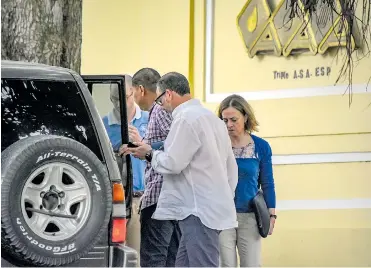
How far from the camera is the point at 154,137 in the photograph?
8.41m

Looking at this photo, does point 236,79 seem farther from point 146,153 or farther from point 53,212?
point 53,212

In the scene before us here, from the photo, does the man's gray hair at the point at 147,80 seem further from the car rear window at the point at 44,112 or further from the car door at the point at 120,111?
the car rear window at the point at 44,112

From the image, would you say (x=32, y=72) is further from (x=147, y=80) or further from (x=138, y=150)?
(x=147, y=80)

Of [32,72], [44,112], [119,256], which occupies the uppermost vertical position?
[32,72]

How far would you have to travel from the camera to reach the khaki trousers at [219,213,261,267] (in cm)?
841

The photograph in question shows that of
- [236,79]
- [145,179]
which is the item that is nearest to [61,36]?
[145,179]

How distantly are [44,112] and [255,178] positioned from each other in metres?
2.84

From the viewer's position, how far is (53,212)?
6012 mm

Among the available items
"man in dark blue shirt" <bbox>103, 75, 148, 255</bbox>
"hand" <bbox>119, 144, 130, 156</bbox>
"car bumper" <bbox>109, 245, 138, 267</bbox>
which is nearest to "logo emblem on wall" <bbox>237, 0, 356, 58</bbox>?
"man in dark blue shirt" <bbox>103, 75, 148, 255</bbox>

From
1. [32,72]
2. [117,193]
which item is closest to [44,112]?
[32,72]

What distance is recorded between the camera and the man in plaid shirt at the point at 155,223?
26.8ft

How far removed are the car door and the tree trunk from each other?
1.51 m

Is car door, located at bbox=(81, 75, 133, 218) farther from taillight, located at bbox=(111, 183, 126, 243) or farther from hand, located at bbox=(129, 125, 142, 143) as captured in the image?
taillight, located at bbox=(111, 183, 126, 243)

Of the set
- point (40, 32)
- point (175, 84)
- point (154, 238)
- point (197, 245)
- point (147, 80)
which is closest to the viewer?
point (197, 245)
